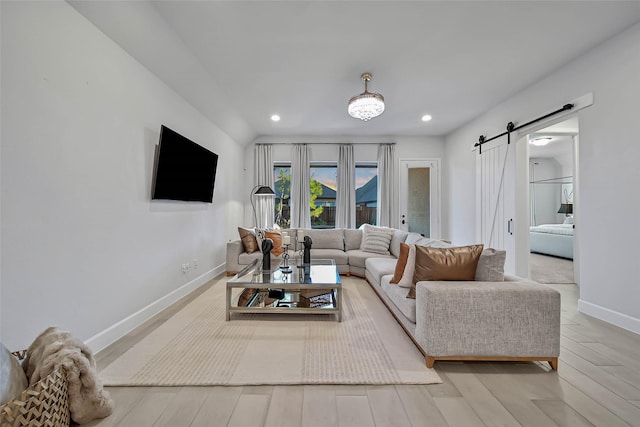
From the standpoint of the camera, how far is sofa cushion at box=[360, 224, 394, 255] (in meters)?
4.39

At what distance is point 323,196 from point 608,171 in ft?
14.2

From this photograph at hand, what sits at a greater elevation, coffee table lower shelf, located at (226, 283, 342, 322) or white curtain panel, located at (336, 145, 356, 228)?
white curtain panel, located at (336, 145, 356, 228)

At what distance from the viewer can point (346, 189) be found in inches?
224

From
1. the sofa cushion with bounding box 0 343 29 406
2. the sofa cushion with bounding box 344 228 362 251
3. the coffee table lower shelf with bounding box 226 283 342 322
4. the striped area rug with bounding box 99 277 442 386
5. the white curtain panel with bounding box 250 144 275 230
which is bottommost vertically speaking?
the striped area rug with bounding box 99 277 442 386

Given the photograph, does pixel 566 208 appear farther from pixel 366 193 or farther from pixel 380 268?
pixel 380 268

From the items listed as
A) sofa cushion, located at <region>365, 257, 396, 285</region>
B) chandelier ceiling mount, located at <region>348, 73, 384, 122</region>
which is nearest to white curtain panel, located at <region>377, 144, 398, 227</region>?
sofa cushion, located at <region>365, 257, 396, 285</region>

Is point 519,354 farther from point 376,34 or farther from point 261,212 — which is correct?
point 261,212

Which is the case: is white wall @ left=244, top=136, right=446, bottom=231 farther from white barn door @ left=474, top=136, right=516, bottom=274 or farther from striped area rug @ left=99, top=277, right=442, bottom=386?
striped area rug @ left=99, top=277, right=442, bottom=386

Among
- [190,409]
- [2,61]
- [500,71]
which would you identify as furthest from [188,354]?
[500,71]

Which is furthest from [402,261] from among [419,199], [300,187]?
[419,199]

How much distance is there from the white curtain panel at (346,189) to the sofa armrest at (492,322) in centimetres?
393

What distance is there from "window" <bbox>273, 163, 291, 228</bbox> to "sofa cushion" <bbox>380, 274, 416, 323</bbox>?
137 inches

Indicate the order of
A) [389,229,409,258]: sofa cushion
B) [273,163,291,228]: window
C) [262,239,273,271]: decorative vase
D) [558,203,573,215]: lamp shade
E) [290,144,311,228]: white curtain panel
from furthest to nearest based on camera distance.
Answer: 1. [558,203,573,215]: lamp shade
2. [273,163,291,228]: window
3. [290,144,311,228]: white curtain panel
4. [389,229,409,258]: sofa cushion
5. [262,239,273,271]: decorative vase

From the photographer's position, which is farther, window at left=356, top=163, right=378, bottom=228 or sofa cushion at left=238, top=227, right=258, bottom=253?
window at left=356, top=163, right=378, bottom=228
